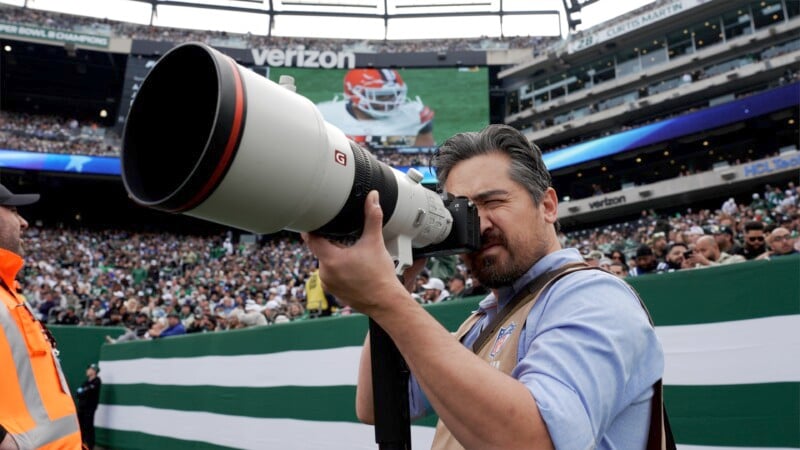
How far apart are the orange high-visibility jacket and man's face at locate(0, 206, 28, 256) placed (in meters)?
0.27

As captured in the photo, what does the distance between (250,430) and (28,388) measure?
3.09 meters

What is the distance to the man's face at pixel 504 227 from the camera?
119 centimetres

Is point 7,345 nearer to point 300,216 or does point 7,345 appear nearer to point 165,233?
point 300,216

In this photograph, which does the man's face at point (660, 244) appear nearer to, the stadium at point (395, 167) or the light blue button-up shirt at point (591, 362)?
the stadium at point (395, 167)

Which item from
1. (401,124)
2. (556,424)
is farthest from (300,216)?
Answer: (401,124)

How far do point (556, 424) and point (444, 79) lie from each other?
109 ft

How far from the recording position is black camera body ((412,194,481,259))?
117cm

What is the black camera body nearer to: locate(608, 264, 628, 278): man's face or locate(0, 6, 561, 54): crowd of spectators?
locate(608, 264, 628, 278): man's face

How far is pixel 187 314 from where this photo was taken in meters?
10.8

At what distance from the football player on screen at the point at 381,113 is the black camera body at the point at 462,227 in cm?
3076

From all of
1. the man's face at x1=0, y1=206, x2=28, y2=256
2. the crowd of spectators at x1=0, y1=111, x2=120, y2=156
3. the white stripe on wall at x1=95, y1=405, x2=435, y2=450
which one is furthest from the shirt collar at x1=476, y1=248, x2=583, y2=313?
the crowd of spectators at x1=0, y1=111, x2=120, y2=156

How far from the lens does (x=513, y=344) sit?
1.07 meters

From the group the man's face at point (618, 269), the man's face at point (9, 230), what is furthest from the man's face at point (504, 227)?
the man's face at point (618, 269)

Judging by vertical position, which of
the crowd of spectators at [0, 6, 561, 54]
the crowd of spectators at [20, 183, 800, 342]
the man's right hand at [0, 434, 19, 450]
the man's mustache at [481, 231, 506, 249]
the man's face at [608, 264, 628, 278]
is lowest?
the crowd of spectators at [20, 183, 800, 342]
